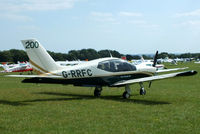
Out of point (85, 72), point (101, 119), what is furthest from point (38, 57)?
point (101, 119)

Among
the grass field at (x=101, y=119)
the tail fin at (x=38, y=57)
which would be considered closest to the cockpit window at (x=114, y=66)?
the tail fin at (x=38, y=57)

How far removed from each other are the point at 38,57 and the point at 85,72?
2.61m

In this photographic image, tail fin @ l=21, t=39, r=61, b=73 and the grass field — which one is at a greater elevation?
tail fin @ l=21, t=39, r=61, b=73

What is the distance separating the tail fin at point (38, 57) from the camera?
1442cm

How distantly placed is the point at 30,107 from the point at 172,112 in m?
5.99

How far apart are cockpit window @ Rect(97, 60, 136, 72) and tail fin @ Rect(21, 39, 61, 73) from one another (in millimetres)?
2561

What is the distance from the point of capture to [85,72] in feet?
49.3

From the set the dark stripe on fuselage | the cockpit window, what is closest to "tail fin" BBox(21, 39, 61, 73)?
the dark stripe on fuselage

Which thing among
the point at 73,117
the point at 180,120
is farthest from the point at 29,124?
the point at 180,120

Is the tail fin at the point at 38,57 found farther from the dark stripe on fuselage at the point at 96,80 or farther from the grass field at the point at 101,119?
the grass field at the point at 101,119

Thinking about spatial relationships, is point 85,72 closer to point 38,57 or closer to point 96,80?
point 96,80

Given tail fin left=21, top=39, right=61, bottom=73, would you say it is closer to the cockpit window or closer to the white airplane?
the white airplane

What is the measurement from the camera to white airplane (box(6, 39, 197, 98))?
1439 centimetres

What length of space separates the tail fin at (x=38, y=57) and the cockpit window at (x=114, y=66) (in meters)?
2.56
